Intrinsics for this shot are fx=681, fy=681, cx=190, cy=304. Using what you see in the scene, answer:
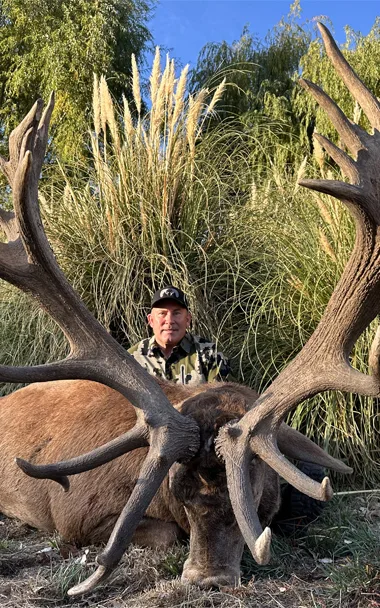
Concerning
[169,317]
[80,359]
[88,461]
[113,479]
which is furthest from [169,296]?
[88,461]

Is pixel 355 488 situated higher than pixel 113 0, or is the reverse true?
pixel 113 0

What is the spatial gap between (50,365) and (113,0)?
15.5 m

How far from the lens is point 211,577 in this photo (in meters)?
2.65

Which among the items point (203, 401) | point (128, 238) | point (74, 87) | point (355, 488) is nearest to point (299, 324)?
point (355, 488)

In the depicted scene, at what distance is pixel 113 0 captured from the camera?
1630 centimetres

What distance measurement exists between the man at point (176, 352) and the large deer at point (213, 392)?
1308 millimetres

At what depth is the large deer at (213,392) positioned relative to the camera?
2.48m

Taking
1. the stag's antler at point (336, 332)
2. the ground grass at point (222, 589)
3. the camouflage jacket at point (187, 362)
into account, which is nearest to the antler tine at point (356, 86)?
the stag's antler at point (336, 332)

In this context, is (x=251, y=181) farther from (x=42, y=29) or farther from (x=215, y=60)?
(x=42, y=29)

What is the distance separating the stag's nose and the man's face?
2.01 meters

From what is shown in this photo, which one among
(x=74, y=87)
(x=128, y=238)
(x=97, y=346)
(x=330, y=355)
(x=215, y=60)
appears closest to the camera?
(x=330, y=355)

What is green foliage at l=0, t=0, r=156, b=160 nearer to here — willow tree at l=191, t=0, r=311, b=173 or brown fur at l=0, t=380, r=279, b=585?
willow tree at l=191, t=0, r=311, b=173

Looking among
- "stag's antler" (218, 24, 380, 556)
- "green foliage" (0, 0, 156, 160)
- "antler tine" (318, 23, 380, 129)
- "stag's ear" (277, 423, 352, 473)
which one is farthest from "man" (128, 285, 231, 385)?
"green foliage" (0, 0, 156, 160)

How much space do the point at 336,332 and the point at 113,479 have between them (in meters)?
1.38
